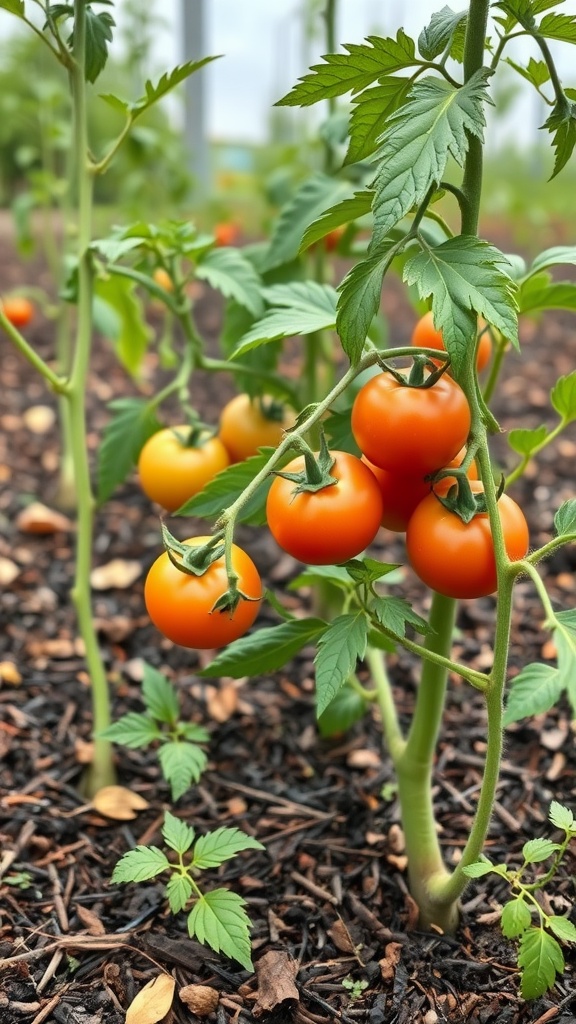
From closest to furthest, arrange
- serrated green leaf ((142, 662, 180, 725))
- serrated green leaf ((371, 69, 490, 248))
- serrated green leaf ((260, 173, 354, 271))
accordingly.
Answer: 1. serrated green leaf ((371, 69, 490, 248))
2. serrated green leaf ((142, 662, 180, 725))
3. serrated green leaf ((260, 173, 354, 271))

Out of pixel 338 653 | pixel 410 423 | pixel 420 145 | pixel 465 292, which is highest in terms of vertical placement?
pixel 420 145

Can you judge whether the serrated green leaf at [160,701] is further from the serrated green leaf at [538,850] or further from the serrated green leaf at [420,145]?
the serrated green leaf at [420,145]

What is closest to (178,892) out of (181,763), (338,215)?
(181,763)

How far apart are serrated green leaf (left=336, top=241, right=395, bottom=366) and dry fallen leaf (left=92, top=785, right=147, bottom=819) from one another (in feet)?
2.60

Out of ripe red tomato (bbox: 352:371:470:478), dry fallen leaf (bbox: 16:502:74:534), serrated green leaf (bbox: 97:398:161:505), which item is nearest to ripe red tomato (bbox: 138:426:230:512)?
serrated green leaf (bbox: 97:398:161:505)

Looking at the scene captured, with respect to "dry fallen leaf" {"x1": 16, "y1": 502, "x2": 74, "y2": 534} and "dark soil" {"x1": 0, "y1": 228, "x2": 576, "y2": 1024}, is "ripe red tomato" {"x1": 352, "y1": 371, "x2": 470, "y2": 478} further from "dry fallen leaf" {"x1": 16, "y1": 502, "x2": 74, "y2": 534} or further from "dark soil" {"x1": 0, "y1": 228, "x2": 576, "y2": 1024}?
"dry fallen leaf" {"x1": 16, "y1": 502, "x2": 74, "y2": 534}

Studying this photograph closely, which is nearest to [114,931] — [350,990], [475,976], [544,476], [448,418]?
[350,990]

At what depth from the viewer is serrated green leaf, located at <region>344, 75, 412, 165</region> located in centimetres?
80

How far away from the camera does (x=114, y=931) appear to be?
104 centimetres

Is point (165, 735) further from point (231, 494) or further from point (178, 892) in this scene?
point (231, 494)

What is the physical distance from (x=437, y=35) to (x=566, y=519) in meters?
0.46

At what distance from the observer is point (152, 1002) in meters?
0.93

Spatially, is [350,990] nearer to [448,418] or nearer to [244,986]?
[244,986]

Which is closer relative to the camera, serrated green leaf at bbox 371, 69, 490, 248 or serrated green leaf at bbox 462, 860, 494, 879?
serrated green leaf at bbox 371, 69, 490, 248
